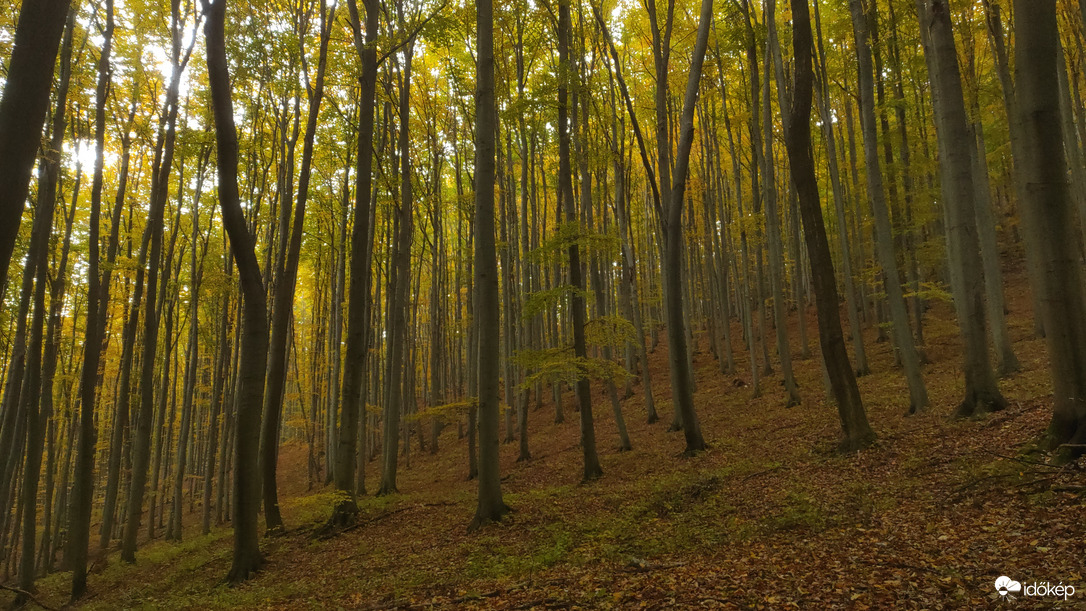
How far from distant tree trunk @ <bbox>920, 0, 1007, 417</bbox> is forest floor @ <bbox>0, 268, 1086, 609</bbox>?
54 cm

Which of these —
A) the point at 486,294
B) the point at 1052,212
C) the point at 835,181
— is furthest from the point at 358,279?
the point at 835,181

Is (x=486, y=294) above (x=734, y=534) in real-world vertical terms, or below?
above

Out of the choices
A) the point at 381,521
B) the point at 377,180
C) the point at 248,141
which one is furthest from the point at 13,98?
the point at 248,141

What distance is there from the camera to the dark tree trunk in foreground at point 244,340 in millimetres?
6688

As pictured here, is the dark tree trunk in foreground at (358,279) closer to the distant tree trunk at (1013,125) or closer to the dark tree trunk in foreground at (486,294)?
the dark tree trunk in foreground at (486,294)

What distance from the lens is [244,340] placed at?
737 cm

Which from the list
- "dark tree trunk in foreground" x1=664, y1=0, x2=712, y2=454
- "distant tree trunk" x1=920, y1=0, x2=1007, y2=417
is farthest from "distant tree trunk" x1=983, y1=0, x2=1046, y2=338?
"dark tree trunk in foreground" x1=664, y1=0, x2=712, y2=454

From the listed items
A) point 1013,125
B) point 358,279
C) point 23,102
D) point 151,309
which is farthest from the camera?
point 151,309

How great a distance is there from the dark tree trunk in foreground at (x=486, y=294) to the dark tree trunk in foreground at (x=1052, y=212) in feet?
19.0

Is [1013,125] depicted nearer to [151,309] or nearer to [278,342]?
[278,342]

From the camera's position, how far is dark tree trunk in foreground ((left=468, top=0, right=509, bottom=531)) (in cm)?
743

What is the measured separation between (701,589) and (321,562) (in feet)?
20.0

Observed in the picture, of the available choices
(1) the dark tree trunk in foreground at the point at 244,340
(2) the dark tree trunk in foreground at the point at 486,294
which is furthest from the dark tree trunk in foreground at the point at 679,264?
(1) the dark tree trunk in foreground at the point at 244,340

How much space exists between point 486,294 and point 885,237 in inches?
279
